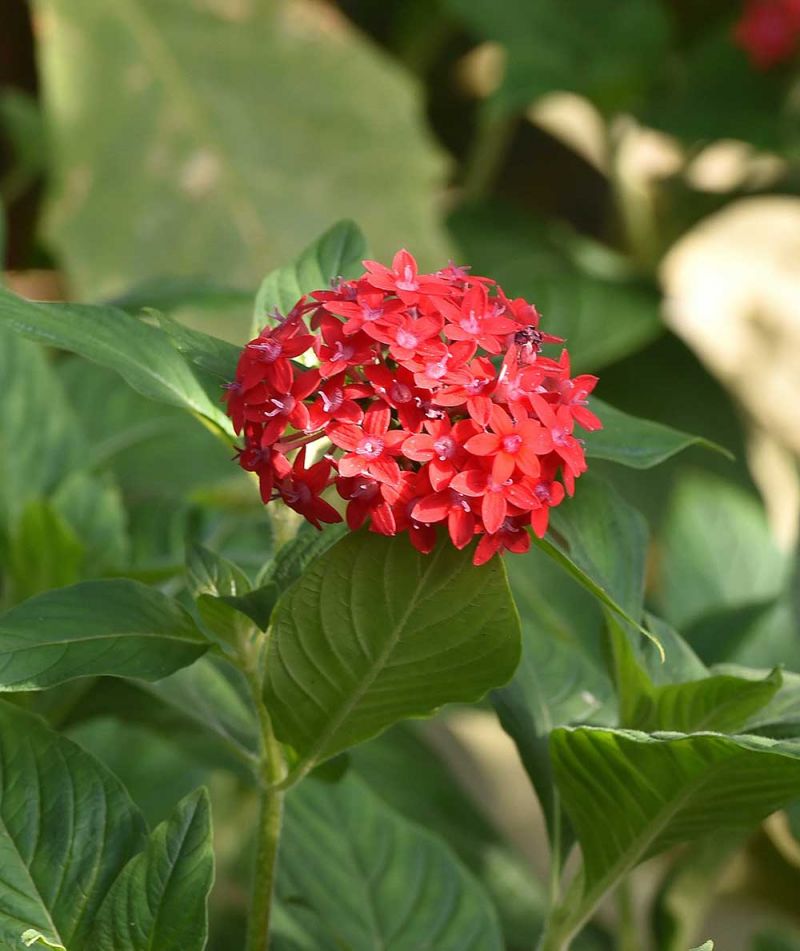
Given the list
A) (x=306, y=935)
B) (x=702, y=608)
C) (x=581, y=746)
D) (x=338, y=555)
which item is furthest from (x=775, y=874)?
(x=338, y=555)

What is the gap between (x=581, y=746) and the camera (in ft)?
2.12

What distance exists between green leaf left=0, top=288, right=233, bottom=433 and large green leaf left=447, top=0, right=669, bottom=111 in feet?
4.12

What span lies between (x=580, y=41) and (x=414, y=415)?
151cm

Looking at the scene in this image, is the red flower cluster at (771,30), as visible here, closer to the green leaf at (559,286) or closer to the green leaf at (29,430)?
the green leaf at (559,286)

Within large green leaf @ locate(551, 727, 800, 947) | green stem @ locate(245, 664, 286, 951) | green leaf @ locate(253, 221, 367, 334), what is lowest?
green stem @ locate(245, 664, 286, 951)

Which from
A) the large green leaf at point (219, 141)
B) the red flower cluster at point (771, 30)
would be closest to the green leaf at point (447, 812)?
the large green leaf at point (219, 141)

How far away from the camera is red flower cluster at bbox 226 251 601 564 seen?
0.56 meters

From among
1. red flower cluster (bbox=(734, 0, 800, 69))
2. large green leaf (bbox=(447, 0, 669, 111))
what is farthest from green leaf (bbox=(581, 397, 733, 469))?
red flower cluster (bbox=(734, 0, 800, 69))

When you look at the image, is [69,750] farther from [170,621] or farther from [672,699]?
[672,699]

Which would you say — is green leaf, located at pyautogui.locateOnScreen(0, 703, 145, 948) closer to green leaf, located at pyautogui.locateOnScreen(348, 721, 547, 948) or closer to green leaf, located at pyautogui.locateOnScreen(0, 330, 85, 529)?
green leaf, located at pyautogui.locateOnScreen(0, 330, 85, 529)

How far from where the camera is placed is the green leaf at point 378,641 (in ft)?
1.95

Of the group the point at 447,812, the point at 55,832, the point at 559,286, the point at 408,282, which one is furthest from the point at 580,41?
the point at 55,832

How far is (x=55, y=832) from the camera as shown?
0.65m

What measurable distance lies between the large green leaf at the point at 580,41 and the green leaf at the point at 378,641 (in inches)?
52.3
